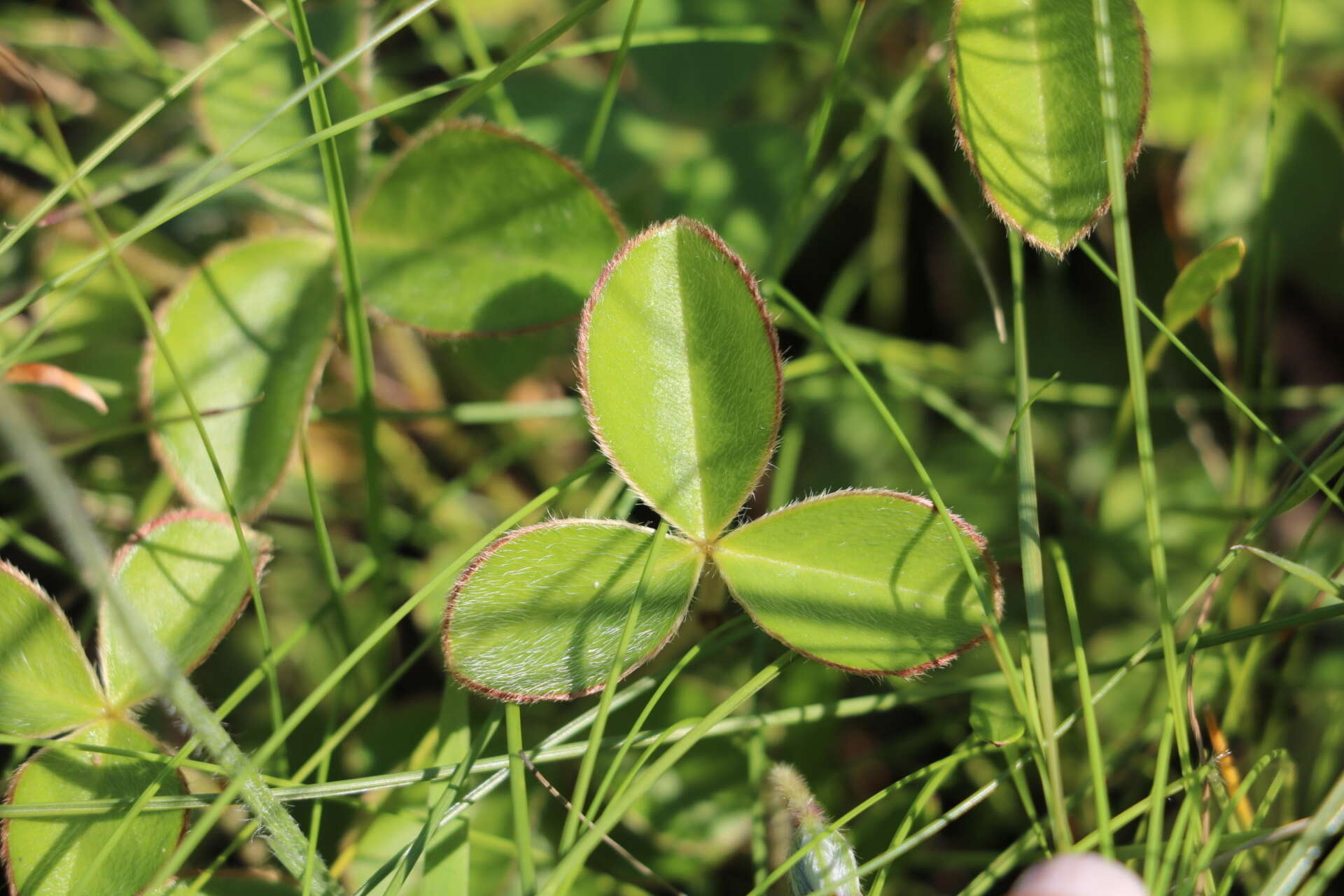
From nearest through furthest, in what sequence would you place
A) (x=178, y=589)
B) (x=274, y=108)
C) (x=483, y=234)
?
(x=178, y=589) < (x=483, y=234) < (x=274, y=108)

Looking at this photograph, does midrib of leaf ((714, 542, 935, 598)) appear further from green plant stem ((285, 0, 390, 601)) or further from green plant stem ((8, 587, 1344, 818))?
green plant stem ((285, 0, 390, 601))

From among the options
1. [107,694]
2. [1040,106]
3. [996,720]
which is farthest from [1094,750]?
[107,694]

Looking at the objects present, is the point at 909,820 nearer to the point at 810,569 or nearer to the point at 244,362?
the point at 810,569

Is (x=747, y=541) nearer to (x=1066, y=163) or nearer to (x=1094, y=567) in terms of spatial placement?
(x=1066, y=163)

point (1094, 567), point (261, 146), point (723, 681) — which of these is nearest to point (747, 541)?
point (723, 681)

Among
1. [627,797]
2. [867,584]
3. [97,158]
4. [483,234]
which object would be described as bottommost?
[627,797]

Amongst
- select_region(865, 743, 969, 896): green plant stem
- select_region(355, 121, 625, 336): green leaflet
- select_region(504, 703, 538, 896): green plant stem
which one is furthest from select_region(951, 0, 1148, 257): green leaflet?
select_region(504, 703, 538, 896): green plant stem

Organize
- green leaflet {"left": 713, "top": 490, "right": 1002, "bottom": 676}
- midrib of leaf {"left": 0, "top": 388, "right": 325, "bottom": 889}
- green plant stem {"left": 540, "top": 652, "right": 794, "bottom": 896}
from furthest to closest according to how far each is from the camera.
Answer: green leaflet {"left": 713, "top": 490, "right": 1002, "bottom": 676} < green plant stem {"left": 540, "top": 652, "right": 794, "bottom": 896} < midrib of leaf {"left": 0, "top": 388, "right": 325, "bottom": 889}
